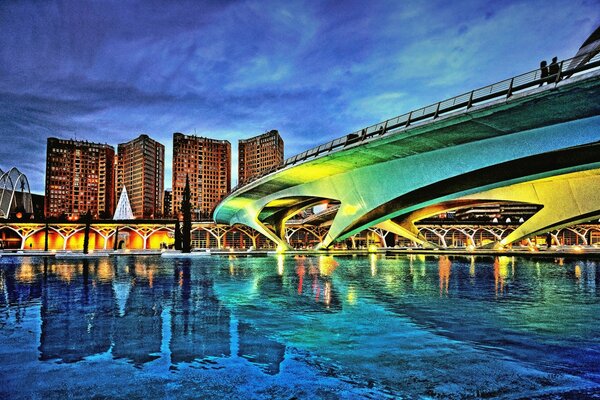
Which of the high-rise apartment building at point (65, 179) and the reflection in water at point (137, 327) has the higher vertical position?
the high-rise apartment building at point (65, 179)

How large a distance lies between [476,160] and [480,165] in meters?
0.46

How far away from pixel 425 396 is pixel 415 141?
25.4 meters

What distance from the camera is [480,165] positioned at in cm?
2720

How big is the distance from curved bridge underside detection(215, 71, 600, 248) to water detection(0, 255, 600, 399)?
12.2 m

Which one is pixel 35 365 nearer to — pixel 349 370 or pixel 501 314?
pixel 349 370

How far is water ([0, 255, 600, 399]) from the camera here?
17.5 ft

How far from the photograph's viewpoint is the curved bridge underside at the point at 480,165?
22312 millimetres

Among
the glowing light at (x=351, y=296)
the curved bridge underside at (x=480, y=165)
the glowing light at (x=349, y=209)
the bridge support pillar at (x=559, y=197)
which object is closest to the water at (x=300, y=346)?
the glowing light at (x=351, y=296)

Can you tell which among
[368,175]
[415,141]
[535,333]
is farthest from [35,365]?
[368,175]

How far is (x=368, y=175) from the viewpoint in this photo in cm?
3700

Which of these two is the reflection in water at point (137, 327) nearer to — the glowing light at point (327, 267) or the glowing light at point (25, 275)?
the glowing light at point (25, 275)

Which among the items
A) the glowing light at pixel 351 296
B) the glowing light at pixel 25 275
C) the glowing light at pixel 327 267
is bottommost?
the glowing light at pixel 327 267

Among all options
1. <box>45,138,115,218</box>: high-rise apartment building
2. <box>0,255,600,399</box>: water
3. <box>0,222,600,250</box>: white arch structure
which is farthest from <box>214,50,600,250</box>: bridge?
<box>45,138,115,218</box>: high-rise apartment building

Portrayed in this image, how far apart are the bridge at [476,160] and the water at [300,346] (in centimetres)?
1211
